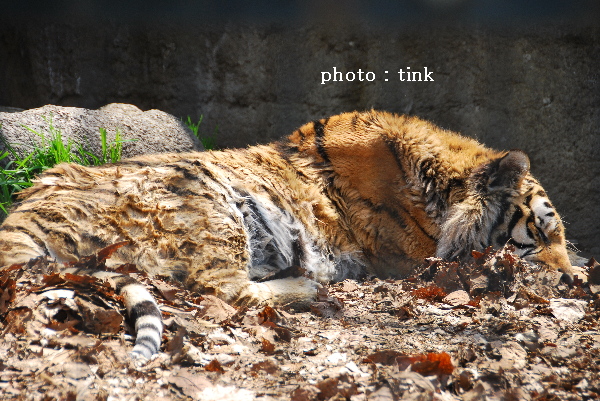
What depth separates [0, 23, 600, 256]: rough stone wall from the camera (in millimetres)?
5820

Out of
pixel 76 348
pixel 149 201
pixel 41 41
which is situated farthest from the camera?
pixel 41 41

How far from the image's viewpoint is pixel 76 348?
6.64ft

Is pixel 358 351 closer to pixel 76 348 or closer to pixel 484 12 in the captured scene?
pixel 76 348

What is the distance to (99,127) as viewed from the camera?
5164 millimetres

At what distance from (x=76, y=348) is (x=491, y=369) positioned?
1567mm

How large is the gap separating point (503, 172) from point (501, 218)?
1.05ft

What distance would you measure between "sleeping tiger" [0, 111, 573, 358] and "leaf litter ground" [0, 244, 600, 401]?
22 cm

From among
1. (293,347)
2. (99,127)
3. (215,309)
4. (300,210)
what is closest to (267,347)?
(293,347)

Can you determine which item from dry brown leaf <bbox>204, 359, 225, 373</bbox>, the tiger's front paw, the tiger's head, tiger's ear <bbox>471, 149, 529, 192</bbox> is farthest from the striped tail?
tiger's ear <bbox>471, 149, 529, 192</bbox>

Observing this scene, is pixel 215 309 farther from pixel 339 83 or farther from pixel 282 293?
pixel 339 83

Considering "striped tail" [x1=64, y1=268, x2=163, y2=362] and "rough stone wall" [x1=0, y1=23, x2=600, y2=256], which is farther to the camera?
"rough stone wall" [x1=0, y1=23, x2=600, y2=256]

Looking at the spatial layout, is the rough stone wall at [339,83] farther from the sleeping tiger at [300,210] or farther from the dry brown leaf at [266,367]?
the dry brown leaf at [266,367]

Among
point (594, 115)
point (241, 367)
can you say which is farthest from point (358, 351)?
point (594, 115)

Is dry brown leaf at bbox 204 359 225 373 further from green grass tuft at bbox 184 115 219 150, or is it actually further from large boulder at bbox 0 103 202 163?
green grass tuft at bbox 184 115 219 150
